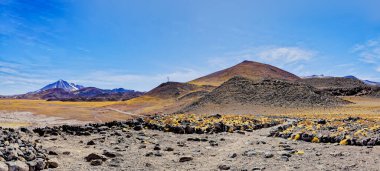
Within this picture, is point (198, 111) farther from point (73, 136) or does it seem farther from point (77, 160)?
point (77, 160)

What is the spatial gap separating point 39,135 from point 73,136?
176cm

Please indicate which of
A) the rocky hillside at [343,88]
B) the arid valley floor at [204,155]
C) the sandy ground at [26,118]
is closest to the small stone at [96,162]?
the arid valley floor at [204,155]

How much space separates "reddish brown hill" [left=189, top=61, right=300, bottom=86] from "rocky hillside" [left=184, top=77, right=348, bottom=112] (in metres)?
53.8

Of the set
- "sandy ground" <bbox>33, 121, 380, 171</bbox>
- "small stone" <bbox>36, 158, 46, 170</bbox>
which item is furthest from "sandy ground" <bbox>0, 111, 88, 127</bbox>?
"small stone" <bbox>36, 158, 46, 170</bbox>

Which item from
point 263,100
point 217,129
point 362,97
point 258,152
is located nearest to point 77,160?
point 258,152

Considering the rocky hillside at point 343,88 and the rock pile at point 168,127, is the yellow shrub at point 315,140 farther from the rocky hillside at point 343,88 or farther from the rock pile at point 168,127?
the rocky hillside at point 343,88

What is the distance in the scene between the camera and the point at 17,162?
937cm

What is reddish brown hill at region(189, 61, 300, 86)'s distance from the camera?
106750 mm

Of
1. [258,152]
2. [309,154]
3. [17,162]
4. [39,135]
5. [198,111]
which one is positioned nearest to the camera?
[17,162]

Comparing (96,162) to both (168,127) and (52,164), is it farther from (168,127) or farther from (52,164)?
(168,127)

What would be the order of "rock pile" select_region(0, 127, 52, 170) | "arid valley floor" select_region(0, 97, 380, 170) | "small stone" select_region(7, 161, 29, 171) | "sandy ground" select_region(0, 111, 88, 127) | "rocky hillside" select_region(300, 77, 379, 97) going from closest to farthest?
"small stone" select_region(7, 161, 29, 171) → "rock pile" select_region(0, 127, 52, 170) → "arid valley floor" select_region(0, 97, 380, 170) → "sandy ground" select_region(0, 111, 88, 127) → "rocky hillside" select_region(300, 77, 379, 97)

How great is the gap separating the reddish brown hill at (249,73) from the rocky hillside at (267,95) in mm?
53766

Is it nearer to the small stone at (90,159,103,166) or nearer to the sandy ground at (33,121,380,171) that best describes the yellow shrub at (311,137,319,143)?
the sandy ground at (33,121,380,171)

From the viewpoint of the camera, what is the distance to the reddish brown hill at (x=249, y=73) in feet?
350
